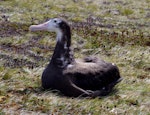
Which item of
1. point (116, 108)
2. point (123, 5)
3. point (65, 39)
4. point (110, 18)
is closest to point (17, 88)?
point (65, 39)

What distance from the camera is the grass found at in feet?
20.6

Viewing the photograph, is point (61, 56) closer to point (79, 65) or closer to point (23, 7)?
point (79, 65)

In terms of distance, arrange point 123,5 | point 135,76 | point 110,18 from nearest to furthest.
→ point 135,76, point 110,18, point 123,5

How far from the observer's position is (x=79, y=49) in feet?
34.4

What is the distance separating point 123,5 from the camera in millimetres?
17719

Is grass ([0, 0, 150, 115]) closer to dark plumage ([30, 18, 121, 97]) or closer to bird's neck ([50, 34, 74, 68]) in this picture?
Result: dark plumage ([30, 18, 121, 97])

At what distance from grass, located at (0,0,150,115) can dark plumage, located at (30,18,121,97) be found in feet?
0.51

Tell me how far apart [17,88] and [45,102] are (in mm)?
784

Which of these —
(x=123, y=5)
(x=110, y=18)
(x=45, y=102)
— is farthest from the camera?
(x=123, y=5)

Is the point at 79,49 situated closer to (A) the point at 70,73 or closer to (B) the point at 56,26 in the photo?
(B) the point at 56,26

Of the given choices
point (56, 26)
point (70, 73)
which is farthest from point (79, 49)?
point (70, 73)

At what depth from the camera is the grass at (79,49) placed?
6.27m

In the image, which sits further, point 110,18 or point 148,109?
point 110,18

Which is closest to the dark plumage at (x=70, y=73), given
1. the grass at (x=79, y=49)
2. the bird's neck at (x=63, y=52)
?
the bird's neck at (x=63, y=52)
